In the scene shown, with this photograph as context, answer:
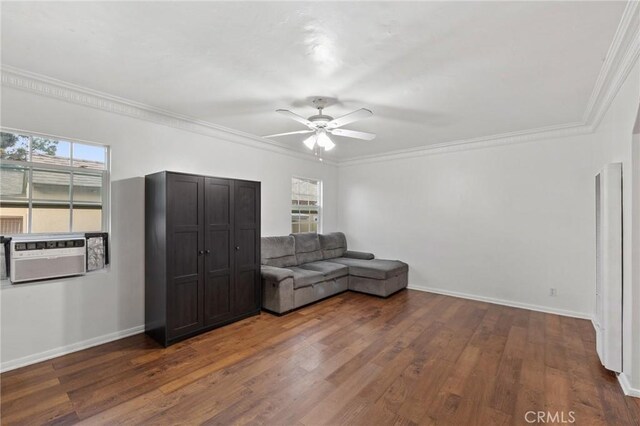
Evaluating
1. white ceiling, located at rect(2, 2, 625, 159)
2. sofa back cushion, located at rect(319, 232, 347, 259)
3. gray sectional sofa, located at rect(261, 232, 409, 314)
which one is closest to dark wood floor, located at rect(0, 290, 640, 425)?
gray sectional sofa, located at rect(261, 232, 409, 314)

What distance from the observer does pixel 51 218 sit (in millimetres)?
3018

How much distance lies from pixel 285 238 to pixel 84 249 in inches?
112

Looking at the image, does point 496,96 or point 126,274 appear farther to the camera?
point 126,274

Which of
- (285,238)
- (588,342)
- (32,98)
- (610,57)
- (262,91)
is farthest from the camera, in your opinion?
(285,238)

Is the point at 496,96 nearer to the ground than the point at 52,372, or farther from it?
farther from it

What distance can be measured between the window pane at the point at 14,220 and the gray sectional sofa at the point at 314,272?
2650mm

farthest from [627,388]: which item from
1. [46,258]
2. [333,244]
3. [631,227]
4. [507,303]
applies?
[46,258]

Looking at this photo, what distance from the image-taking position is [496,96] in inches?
125

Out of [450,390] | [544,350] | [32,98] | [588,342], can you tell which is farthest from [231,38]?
[588,342]

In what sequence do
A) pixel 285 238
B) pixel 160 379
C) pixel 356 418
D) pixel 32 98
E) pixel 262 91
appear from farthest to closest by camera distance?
pixel 285 238
pixel 262 91
pixel 32 98
pixel 160 379
pixel 356 418

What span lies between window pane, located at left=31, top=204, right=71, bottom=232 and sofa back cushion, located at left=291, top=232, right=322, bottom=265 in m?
3.25

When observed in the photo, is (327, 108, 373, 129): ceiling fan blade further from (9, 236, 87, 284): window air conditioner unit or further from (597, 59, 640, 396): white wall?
(9, 236, 87, 284): window air conditioner unit

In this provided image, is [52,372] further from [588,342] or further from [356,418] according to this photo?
[588,342]

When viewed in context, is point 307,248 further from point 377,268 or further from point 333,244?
point 377,268
